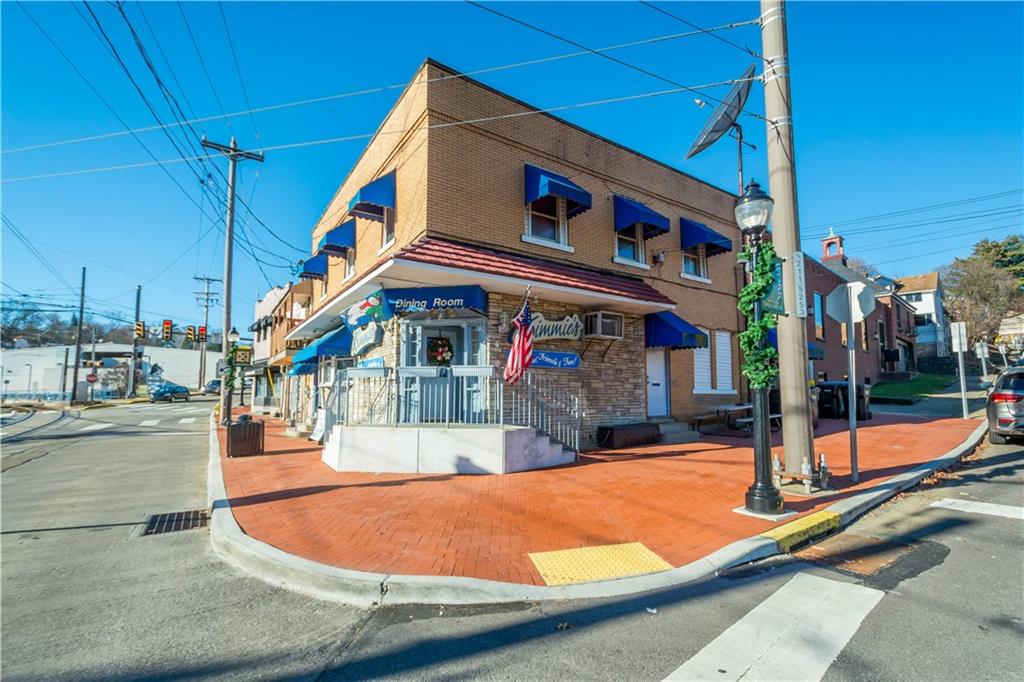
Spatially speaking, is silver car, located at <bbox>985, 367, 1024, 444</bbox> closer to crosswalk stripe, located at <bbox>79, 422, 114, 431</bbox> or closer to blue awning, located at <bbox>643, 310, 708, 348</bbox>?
blue awning, located at <bbox>643, 310, 708, 348</bbox>

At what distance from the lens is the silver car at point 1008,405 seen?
980 centimetres

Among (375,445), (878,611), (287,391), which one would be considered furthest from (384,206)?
(287,391)

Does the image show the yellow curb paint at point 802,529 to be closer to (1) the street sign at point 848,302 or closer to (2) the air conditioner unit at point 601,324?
(1) the street sign at point 848,302

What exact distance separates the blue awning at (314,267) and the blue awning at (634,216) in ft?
34.0

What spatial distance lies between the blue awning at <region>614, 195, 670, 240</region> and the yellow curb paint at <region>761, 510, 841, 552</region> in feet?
26.7

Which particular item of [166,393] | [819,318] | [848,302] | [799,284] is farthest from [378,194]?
[166,393]

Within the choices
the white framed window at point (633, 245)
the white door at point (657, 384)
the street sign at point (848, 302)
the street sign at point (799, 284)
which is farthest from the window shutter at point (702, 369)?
the street sign at point (799, 284)

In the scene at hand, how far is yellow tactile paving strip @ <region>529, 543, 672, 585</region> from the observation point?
411 centimetres

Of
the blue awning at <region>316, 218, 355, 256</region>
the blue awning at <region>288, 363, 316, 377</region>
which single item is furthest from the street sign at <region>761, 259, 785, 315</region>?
the blue awning at <region>288, 363, 316, 377</region>

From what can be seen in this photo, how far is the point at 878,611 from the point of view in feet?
11.6

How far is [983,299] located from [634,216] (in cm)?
3748

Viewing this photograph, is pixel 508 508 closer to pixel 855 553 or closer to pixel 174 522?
pixel 855 553

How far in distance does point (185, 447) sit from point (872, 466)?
17289mm

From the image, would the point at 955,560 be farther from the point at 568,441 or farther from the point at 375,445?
the point at 375,445
